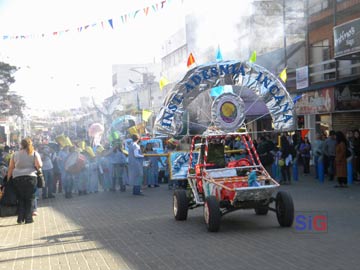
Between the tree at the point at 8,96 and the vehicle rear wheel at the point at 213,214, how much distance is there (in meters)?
31.4

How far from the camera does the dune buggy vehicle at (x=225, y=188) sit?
28.1 ft

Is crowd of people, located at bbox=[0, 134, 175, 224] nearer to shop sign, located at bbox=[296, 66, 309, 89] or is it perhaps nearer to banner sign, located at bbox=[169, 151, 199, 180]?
banner sign, located at bbox=[169, 151, 199, 180]

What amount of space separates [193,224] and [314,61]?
1722cm

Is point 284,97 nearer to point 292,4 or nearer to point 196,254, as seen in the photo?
point 196,254

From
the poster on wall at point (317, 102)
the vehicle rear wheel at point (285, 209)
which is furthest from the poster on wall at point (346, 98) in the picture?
the vehicle rear wheel at point (285, 209)

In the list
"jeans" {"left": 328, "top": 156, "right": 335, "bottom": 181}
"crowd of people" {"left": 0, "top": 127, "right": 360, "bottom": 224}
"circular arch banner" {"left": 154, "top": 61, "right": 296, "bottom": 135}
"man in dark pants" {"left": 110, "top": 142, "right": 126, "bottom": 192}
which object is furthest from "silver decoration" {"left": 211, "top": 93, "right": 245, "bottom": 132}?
"jeans" {"left": 328, "top": 156, "right": 335, "bottom": 181}

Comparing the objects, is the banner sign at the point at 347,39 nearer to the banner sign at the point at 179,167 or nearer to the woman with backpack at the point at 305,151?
the woman with backpack at the point at 305,151

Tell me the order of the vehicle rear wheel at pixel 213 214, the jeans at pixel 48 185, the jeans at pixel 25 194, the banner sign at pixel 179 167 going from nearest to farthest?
the vehicle rear wheel at pixel 213 214 < the jeans at pixel 25 194 < the banner sign at pixel 179 167 < the jeans at pixel 48 185

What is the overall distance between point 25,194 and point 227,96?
466cm

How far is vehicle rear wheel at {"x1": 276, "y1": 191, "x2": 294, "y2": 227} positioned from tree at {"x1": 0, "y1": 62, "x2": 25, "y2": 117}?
104 feet

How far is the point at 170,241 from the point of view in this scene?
813cm

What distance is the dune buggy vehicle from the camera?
8578 millimetres

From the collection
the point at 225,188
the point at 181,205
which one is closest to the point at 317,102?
the point at 181,205

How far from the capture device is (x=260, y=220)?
9828mm
